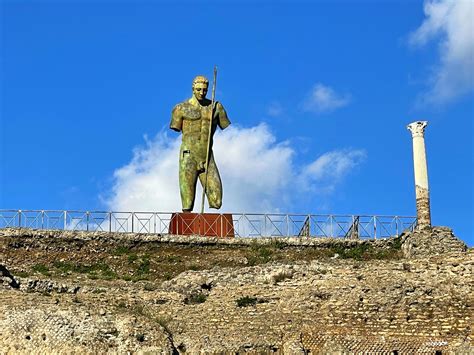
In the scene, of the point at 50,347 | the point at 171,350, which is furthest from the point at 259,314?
the point at 50,347

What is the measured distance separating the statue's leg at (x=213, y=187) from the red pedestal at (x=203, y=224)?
880 millimetres

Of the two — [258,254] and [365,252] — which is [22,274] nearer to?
[258,254]

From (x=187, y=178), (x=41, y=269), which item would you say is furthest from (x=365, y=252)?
(x=41, y=269)

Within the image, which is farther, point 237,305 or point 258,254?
point 258,254

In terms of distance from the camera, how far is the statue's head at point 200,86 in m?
38.2

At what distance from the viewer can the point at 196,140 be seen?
3794 centimetres

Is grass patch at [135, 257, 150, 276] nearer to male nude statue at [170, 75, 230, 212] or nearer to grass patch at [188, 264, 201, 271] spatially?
grass patch at [188, 264, 201, 271]

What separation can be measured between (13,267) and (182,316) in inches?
333

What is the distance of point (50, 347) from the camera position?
79.1ft

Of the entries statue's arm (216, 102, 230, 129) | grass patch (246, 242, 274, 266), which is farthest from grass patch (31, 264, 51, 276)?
statue's arm (216, 102, 230, 129)

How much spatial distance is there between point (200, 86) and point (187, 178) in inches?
142

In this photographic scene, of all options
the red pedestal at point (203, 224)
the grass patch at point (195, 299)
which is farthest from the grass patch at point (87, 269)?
the grass patch at point (195, 299)

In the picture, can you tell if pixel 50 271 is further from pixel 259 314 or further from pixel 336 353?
pixel 336 353

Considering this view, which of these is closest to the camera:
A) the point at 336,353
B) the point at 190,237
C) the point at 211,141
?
the point at 336,353
